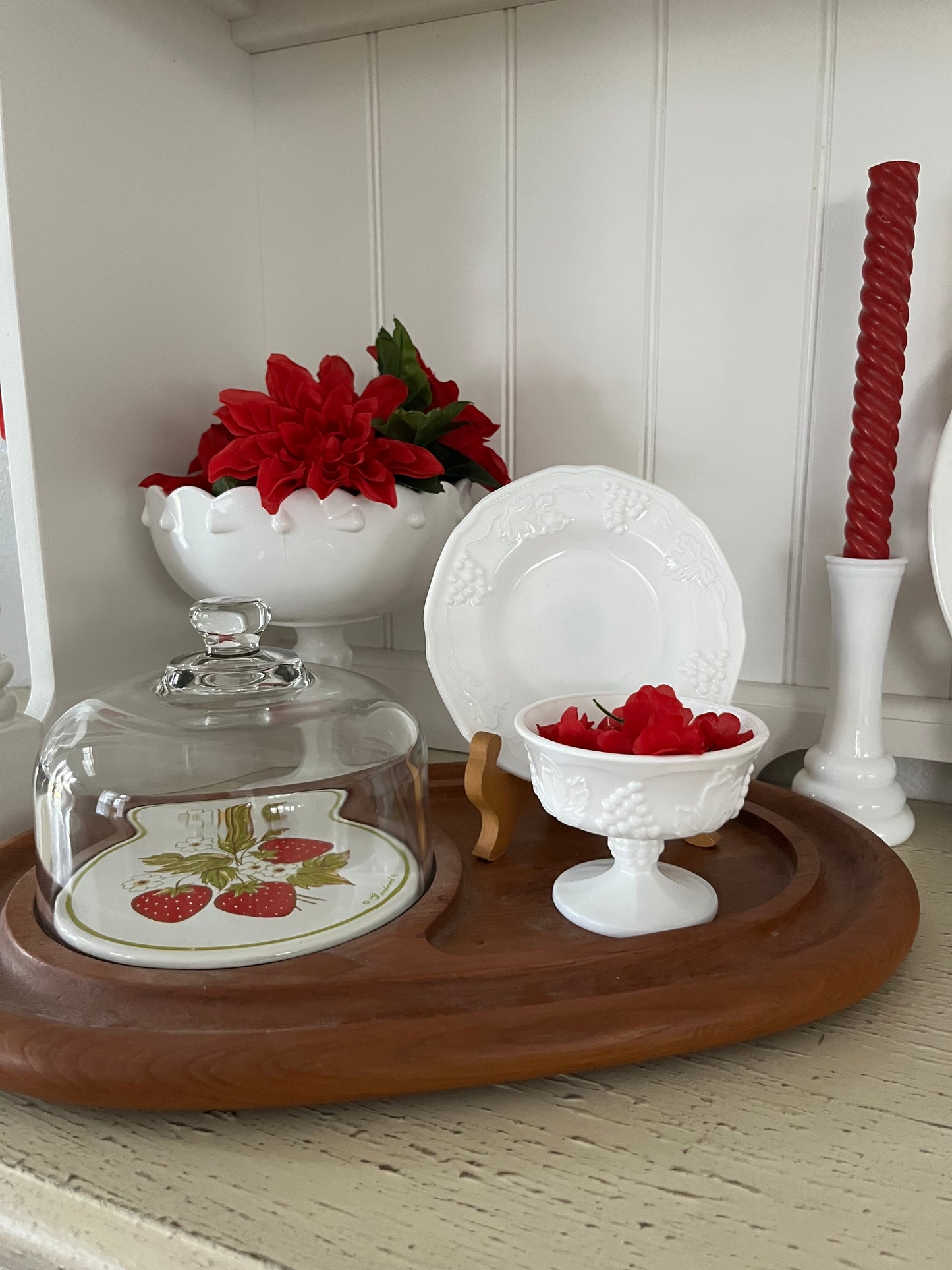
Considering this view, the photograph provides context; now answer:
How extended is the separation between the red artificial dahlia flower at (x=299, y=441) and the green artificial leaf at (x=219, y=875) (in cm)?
29

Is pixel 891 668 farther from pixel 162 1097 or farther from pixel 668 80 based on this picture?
pixel 162 1097

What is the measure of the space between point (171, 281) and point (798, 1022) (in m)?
0.82

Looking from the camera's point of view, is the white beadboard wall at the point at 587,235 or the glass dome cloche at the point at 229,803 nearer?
the glass dome cloche at the point at 229,803

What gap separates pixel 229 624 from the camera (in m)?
0.63

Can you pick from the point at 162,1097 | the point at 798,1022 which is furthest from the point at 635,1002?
the point at 162,1097

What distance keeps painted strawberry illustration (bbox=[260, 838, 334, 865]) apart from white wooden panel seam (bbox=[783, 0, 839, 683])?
1.62 feet

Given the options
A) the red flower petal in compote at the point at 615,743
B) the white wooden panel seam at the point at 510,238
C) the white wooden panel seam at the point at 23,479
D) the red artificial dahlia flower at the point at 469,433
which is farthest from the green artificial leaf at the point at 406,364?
the red flower petal in compote at the point at 615,743

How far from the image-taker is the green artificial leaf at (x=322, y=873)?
589 millimetres

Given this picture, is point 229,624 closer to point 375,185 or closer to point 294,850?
point 294,850

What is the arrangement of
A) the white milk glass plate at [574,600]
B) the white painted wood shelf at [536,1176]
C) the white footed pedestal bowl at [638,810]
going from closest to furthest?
the white painted wood shelf at [536,1176] → the white footed pedestal bowl at [638,810] → the white milk glass plate at [574,600]

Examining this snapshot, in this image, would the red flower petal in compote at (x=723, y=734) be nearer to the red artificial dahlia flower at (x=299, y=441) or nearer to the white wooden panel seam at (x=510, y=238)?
the red artificial dahlia flower at (x=299, y=441)

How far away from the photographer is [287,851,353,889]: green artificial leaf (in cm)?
59

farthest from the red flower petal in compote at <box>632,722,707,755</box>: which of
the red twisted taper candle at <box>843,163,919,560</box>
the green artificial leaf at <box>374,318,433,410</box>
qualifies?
the green artificial leaf at <box>374,318,433,410</box>

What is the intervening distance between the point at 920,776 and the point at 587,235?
1.95 ft
